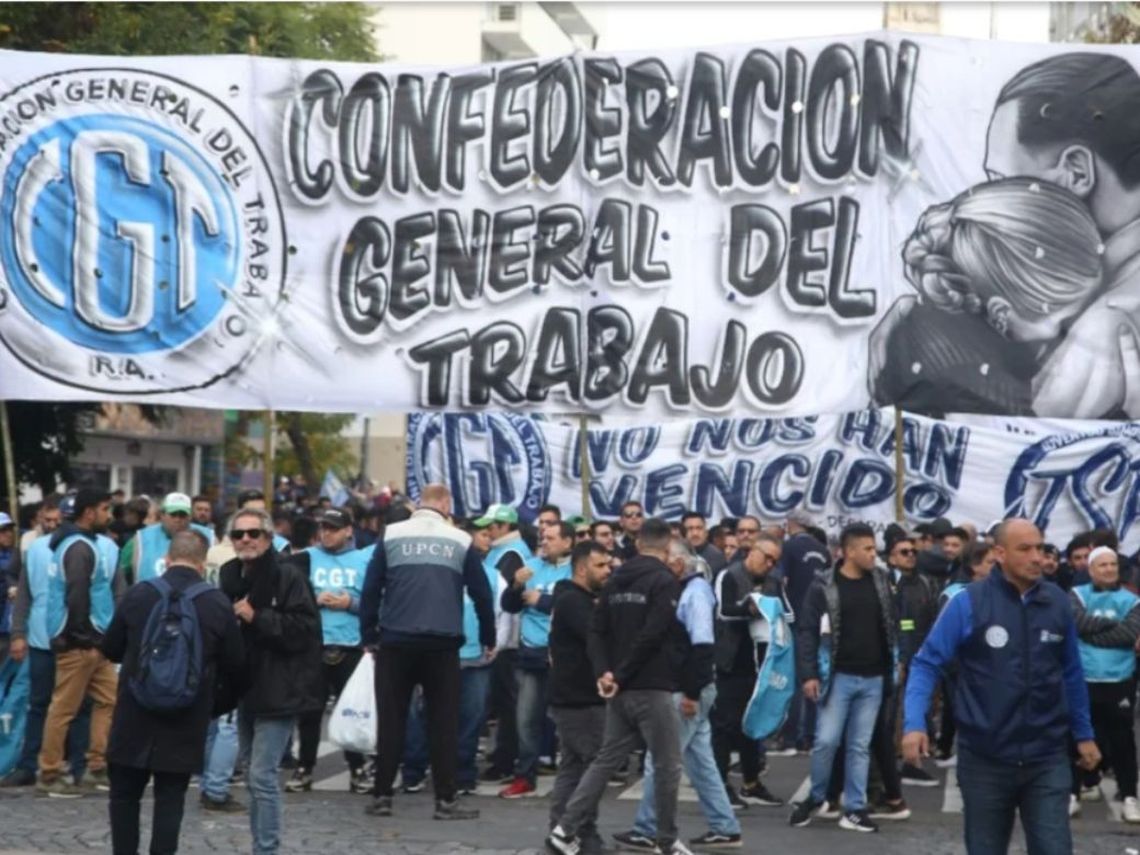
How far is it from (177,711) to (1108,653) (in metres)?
6.54

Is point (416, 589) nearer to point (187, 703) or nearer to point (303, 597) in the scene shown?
point (303, 597)

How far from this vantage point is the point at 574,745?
474 inches

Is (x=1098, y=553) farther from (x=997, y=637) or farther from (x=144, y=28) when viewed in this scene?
(x=144, y=28)

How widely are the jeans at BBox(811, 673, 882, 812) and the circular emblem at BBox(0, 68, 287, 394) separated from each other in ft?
19.0

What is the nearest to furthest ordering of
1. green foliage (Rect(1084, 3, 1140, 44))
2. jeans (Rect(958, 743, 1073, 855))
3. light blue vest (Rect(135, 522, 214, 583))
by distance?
jeans (Rect(958, 743, 1073, 855)), light blue vest (Rect(135, 522, 214, 583)), green foliage (Rect(1084, 3, 1140, 44))

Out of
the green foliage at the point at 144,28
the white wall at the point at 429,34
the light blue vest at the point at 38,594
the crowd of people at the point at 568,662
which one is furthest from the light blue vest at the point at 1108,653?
the white wall at the point at 429,34

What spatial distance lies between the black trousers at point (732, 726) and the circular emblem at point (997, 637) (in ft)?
18.5

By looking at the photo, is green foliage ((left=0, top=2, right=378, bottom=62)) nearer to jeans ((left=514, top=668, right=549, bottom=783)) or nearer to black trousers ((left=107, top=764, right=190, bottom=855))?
jeans ((left=514, top=668, right=549, bottom=783))

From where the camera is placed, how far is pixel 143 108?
55.5 feet

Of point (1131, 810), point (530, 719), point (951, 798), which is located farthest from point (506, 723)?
point (1131, 810)

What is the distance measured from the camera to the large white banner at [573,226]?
53.4 ft

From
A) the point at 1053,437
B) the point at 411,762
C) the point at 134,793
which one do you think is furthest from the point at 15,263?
the point at 1053,437

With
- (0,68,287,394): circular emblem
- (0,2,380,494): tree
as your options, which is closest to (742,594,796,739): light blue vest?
(0,68,287,394): circular emblem

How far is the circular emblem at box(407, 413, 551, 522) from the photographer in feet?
80.0
